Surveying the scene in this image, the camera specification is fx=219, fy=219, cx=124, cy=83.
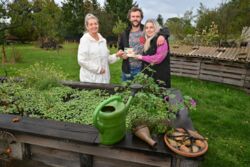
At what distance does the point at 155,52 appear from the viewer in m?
3.30

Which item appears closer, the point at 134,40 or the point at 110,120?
the point at 110,120

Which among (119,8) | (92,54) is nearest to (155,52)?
(92,54)

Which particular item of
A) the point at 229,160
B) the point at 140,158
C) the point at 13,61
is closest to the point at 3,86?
the point at 140,158

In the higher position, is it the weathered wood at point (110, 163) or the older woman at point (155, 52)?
the older woman at point (155, 52)

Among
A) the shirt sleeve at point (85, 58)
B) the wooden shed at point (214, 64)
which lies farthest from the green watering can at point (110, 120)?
the wooden shed at point (214, 64)

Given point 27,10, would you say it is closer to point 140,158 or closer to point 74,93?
point 74,93

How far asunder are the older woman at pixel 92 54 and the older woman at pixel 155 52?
19.0 inches

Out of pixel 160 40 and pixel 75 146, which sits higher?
pixel 160 40

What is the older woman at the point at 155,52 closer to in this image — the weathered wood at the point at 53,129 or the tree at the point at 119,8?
the weathered wood at the point at 53,129

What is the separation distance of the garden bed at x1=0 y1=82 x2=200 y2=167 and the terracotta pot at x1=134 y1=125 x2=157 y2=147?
5cm

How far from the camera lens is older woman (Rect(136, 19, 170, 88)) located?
3203mm

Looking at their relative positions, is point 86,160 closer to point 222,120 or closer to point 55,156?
point 55,156

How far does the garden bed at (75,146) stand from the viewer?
5.53ft

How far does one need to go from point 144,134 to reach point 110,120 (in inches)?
13.2
